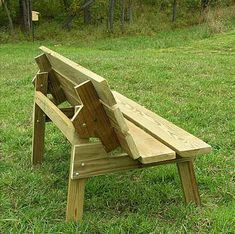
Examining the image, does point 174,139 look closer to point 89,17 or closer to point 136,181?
point 136,181

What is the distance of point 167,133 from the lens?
328cm

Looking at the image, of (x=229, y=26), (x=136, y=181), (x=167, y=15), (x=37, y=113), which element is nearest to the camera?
(x=136, y=181)

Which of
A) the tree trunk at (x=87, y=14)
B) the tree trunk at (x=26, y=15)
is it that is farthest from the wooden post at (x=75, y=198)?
the tree trunk at (x=87, y=14)

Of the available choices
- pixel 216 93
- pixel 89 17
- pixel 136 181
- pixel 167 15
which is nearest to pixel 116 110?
pixel 136 181

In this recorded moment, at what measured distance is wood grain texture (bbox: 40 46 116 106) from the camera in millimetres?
2507

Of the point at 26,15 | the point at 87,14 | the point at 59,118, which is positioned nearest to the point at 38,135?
the point at 59,118

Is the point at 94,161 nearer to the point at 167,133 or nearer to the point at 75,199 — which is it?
the point at 75,199

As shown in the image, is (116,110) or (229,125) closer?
(116,110)

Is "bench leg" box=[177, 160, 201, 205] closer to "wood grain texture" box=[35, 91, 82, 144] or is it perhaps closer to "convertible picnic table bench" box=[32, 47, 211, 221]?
"convertible picnic table bench" box=[32, 47, 211, 221]

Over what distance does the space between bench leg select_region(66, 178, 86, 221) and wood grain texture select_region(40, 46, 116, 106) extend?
0.59m

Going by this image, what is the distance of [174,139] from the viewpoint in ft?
10.3

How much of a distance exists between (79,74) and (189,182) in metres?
1.10

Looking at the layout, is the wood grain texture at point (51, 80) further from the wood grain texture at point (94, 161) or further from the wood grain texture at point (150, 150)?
the wood grain texture at point (94, 161)

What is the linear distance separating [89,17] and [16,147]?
22.5 m
